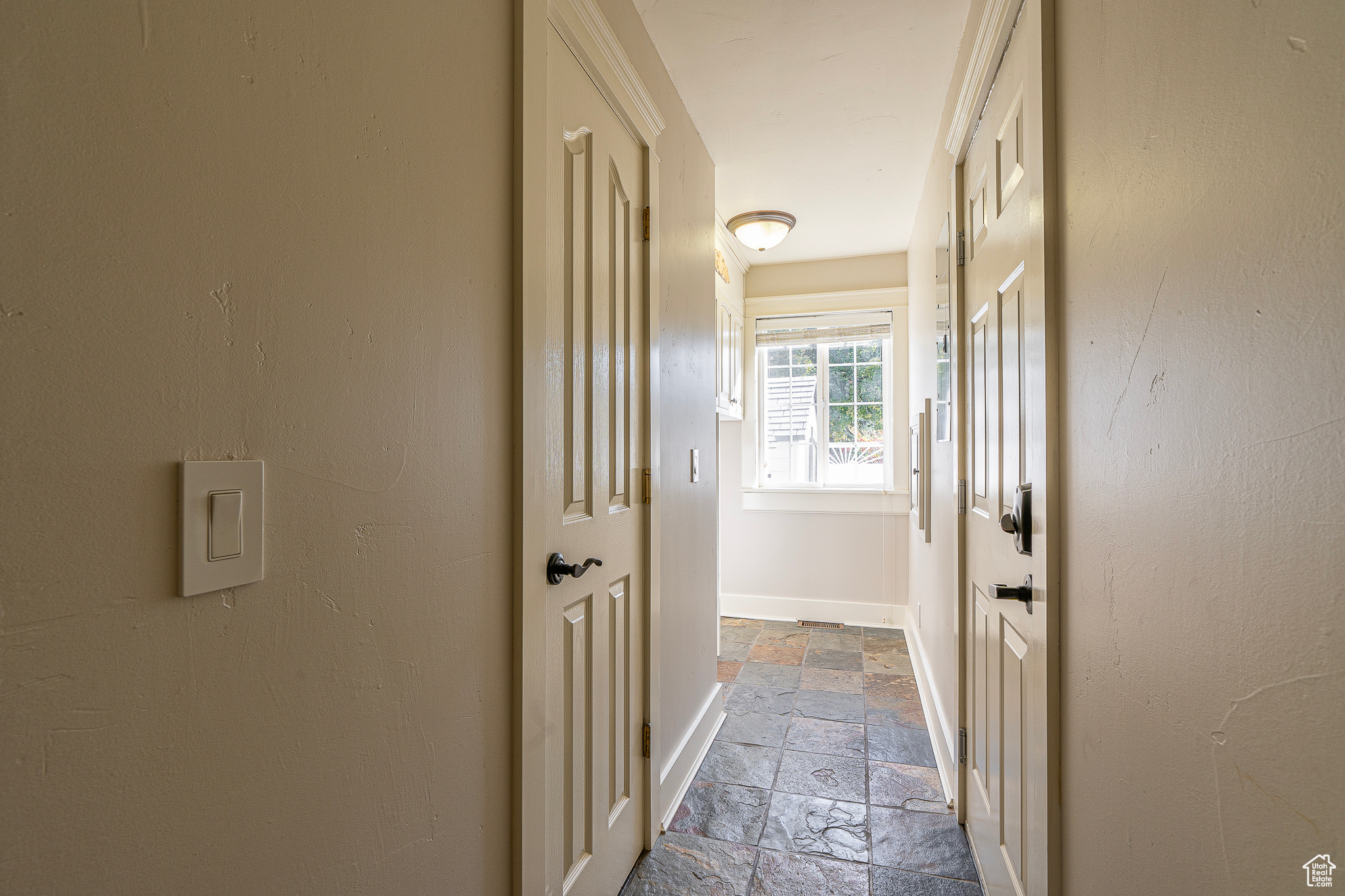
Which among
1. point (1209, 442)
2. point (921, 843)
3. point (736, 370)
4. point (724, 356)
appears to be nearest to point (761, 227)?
point (724, 356)

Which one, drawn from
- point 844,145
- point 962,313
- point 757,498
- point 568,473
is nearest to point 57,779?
point 568,473

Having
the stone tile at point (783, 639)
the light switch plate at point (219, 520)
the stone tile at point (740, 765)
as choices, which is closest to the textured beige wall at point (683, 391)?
the stone tile at point (740, 765)

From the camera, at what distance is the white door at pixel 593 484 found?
1389 millimetres

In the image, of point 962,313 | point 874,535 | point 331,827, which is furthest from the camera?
point 874,535

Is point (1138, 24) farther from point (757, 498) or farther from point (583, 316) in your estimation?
point (757, 498)

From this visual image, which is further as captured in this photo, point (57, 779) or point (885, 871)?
point (885, 871)

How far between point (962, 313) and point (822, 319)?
2.48 metres

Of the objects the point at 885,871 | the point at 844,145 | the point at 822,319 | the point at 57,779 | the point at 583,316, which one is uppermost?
the point at 844,145

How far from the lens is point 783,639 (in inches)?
161

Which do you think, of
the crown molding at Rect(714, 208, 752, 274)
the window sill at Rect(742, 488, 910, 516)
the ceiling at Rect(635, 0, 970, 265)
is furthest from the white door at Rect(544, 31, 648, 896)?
→ the window sill at Rect(742, 488, 910, 516)

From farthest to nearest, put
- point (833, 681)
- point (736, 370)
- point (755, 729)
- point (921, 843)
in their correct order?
point (736, 370)
point (833, 681)
point (755, 729)
point (921, 843)

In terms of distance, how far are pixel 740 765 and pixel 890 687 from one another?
114 centimetres

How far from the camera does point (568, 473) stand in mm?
1452

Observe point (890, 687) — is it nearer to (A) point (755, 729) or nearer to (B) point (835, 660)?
(B) point (835, 660)
